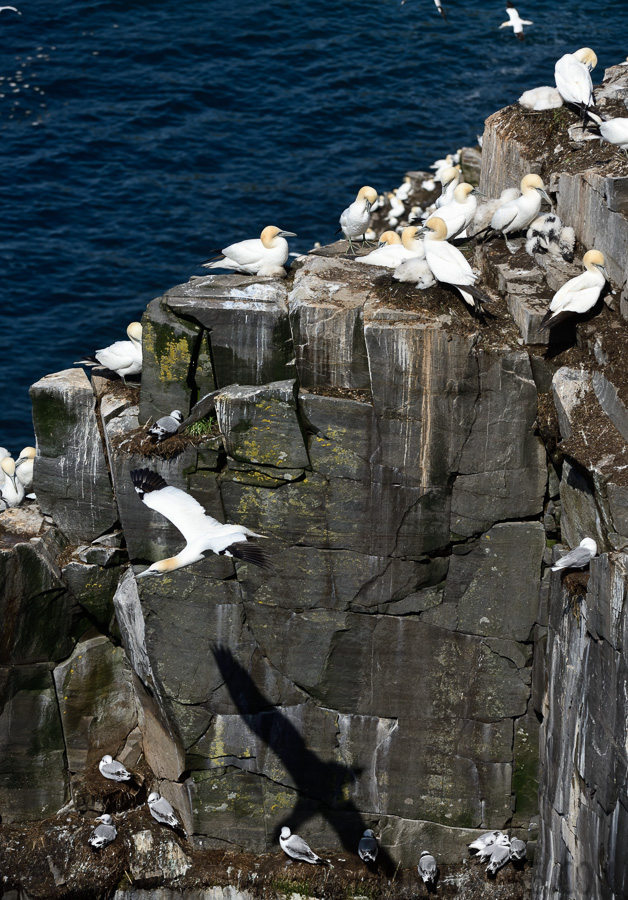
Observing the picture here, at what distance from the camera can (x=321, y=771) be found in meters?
14.2

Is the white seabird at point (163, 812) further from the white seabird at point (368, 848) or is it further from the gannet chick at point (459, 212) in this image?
the gannet chick at point (459, 212)

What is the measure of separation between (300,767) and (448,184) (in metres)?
9.12

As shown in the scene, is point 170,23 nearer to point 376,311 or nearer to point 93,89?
point 93,89

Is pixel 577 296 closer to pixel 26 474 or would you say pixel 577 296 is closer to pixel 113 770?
pixel 26 474

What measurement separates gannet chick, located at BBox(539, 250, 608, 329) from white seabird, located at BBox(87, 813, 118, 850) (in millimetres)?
9016

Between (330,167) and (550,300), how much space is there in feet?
77.5

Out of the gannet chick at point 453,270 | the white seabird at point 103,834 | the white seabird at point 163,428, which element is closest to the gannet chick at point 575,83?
the gannet chick at point 453,270

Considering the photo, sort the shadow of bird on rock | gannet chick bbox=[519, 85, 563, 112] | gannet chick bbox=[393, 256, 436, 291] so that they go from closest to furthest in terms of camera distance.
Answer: gannet chick bbox=[393, 256, 436, 291] → the shadow of bird on rock → gannet chick bbox=[519, 85, 563, 112]

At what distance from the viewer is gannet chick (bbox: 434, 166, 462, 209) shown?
14.9 metres

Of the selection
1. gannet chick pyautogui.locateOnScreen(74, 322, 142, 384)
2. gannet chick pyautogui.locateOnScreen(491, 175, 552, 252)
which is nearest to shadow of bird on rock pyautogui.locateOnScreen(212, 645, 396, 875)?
gannet chick pyautogui.locateOnScreen(74, 322, 142, 384)

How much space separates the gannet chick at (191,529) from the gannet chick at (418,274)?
11.3 ft

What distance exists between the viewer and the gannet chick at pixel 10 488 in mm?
16094

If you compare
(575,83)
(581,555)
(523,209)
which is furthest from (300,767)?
(575,83)

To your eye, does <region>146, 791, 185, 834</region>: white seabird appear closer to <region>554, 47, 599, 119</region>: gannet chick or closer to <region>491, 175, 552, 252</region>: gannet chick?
<region>491, 175, 552, 252</region>: gannet chick
